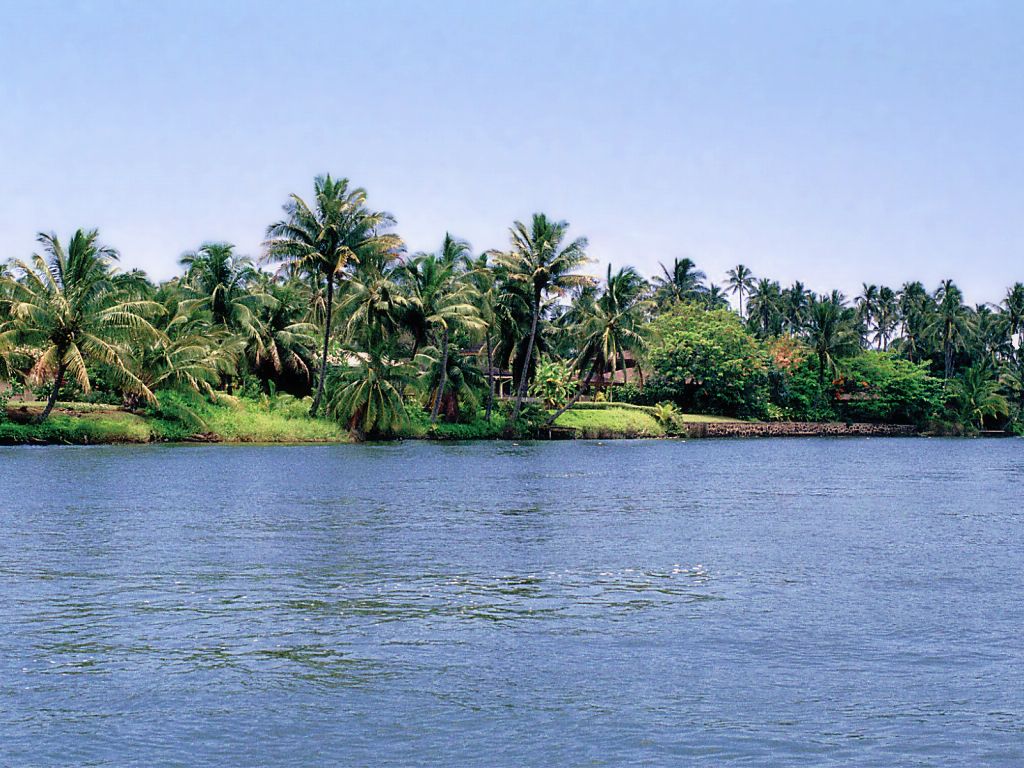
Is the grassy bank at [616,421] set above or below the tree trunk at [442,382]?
below

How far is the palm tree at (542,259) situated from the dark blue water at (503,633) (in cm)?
4088

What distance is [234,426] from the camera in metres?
59.3

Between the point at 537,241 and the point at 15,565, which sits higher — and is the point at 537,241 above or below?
above

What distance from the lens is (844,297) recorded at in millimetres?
138125

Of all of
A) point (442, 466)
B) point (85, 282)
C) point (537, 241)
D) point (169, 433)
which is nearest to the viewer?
point (442, 466)

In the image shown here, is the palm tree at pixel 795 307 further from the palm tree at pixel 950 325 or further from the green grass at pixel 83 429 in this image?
the green grass at pixel 83 429

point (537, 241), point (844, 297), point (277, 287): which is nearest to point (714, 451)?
point (537, 241)

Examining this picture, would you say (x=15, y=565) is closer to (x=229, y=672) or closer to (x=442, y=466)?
(x=229, y=672)

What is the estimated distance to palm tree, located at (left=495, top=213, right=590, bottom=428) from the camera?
2749 inches

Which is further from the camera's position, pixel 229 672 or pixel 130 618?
pixel 130 618

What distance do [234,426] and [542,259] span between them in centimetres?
2233

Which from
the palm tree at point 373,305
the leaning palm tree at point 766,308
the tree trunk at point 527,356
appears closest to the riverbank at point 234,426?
the tree trunk at point 527,356

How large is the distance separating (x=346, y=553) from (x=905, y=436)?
9042cm

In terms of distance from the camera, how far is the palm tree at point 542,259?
6981cm
